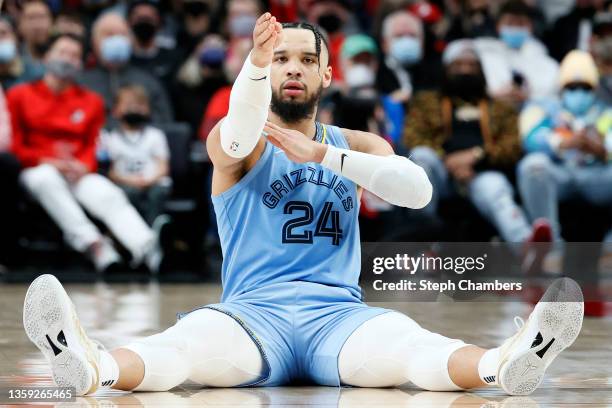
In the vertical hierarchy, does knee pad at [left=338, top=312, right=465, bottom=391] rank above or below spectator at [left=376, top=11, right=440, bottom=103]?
below

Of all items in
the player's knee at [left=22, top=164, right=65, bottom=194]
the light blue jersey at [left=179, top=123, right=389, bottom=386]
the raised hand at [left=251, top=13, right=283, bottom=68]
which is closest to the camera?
the raised hand at [left=251, top=13, right=283, bottom=68]

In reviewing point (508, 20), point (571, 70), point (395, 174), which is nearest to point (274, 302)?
point (395, 174)

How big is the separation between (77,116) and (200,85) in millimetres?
1450

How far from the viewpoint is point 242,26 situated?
13039mm

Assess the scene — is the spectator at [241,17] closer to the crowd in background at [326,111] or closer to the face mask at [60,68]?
the crowd in background at [326,111]

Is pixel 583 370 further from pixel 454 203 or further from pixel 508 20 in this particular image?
pixel 508 20

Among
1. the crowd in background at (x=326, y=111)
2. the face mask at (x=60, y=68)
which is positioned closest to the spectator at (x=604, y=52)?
the crowd in background at (x=326, y=111)

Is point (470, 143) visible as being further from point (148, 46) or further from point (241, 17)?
point (148, 46)

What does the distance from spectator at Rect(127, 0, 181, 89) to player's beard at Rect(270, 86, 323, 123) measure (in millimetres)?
7781

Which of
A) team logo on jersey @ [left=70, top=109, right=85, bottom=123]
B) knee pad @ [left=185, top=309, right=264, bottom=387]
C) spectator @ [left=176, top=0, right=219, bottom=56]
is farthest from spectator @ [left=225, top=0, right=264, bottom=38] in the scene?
knee pad @ [left=185, top=309, right=264, bottom=387]

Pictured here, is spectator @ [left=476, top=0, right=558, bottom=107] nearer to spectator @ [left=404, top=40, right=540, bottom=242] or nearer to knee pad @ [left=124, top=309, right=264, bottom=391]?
spectator @ [left=404, top=40, right=540, bottom=242]

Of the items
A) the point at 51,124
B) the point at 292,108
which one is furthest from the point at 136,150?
the point at 292,108

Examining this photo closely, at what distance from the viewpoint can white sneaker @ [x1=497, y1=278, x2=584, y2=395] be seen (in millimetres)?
4387

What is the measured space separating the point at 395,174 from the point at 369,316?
58 cm
